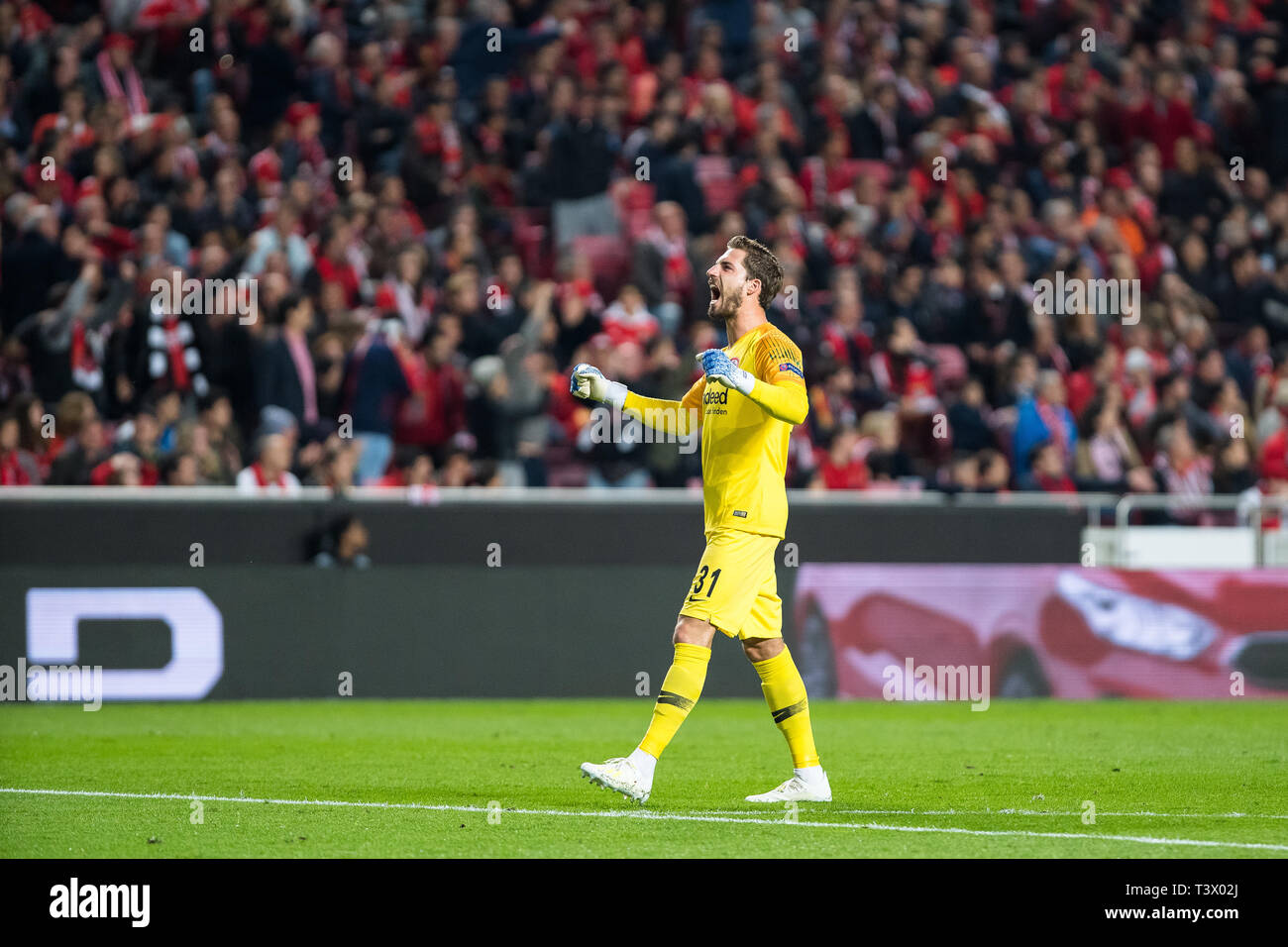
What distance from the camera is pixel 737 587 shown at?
26.9 ft

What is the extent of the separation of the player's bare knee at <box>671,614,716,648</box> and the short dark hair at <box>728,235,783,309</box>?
4.72 ft

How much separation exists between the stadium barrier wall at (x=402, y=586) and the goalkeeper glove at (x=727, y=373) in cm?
745

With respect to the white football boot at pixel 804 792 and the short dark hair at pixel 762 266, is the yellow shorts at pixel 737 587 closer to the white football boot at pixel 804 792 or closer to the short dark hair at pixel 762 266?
the white football boot at pixel 804 792

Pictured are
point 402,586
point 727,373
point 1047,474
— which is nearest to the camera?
point 727,373

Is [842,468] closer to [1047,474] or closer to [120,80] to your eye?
[1047,474]

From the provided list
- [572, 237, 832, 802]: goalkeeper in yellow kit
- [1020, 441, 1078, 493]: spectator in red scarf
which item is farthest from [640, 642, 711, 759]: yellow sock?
[1020, 441, 1078, 493]: spectator in red scarf

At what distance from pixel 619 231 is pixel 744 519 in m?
10.8

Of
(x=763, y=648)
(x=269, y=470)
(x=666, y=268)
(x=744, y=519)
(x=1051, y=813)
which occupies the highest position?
(x=666, y=268)

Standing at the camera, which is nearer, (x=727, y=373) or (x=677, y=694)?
(x=727, y=373)

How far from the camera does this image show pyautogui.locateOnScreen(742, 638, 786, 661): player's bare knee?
8445 mm

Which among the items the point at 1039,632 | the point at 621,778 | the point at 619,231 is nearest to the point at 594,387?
the point at 621,778

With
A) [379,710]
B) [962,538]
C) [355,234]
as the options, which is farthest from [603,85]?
[379,710]

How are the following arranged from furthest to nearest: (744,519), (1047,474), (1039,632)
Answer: (1047,474)
(1039,632)
(744,519)
